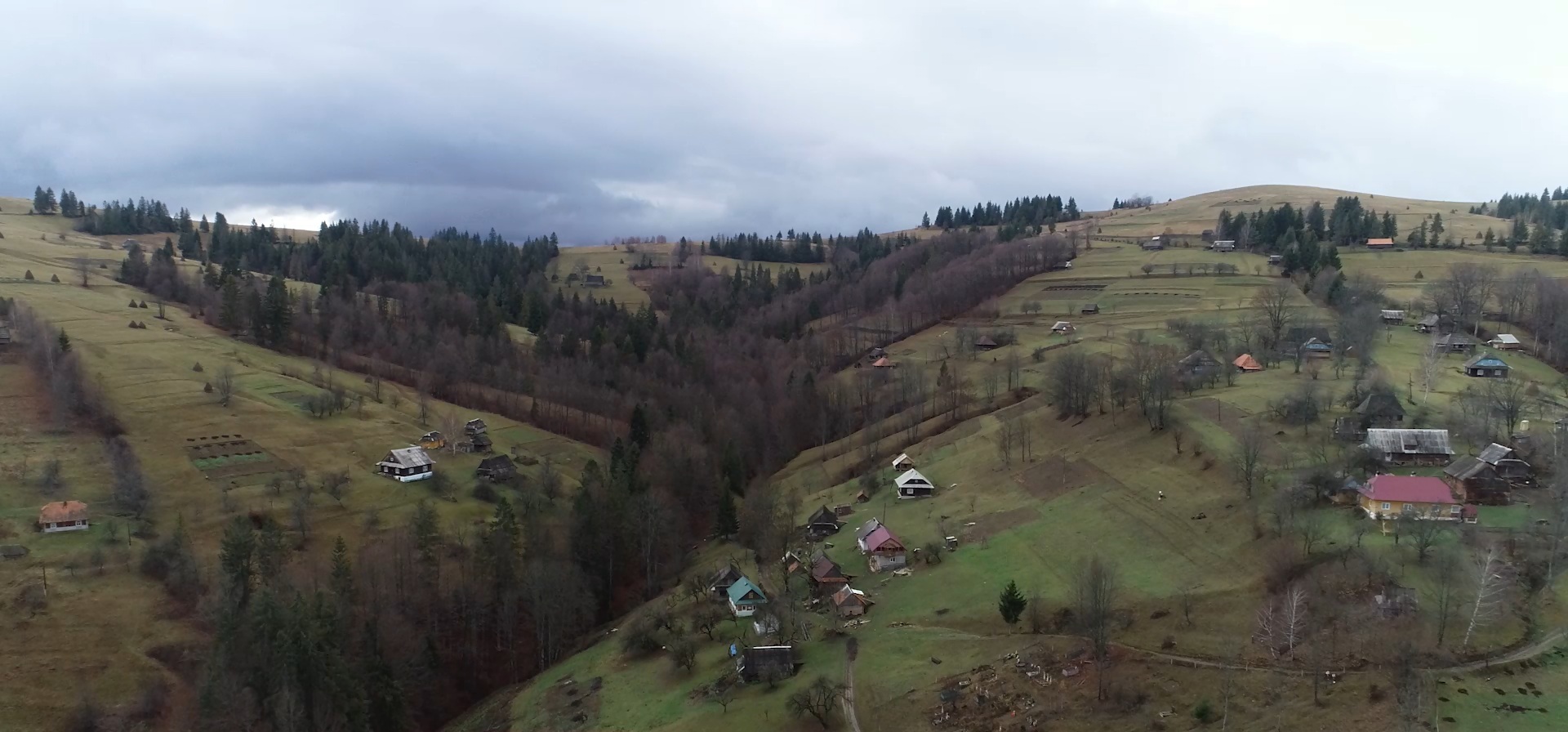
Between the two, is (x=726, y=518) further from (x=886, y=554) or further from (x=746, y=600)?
(x=886, y=554)

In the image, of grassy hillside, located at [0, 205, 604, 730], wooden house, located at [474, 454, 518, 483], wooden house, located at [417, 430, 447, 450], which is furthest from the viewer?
wooden house, located at [417, 430, 447, 450]

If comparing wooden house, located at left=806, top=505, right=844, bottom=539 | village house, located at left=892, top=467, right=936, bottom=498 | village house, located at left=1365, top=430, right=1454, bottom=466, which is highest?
village house, located at left=1365, top=430, right=1454, bottom=466

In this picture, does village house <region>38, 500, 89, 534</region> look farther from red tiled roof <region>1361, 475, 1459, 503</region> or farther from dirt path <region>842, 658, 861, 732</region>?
red tiled roof <region>1361, 475, 1459, 503</region>

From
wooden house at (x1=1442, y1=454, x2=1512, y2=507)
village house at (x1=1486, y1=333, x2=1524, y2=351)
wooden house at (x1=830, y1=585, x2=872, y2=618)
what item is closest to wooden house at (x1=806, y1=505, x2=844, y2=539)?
wooden house at (x1=830, y1=585, x2=872, y2=618)

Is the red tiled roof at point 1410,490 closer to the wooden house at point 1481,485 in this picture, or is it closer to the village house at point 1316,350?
the wooden house at point 1481,485

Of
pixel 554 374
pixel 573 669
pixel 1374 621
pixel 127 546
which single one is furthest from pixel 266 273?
pixel 1374 621

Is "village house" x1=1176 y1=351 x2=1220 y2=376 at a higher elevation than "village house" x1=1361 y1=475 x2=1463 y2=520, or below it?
higher

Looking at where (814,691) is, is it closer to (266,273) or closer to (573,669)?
(573,669)

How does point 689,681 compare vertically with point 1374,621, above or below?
below
